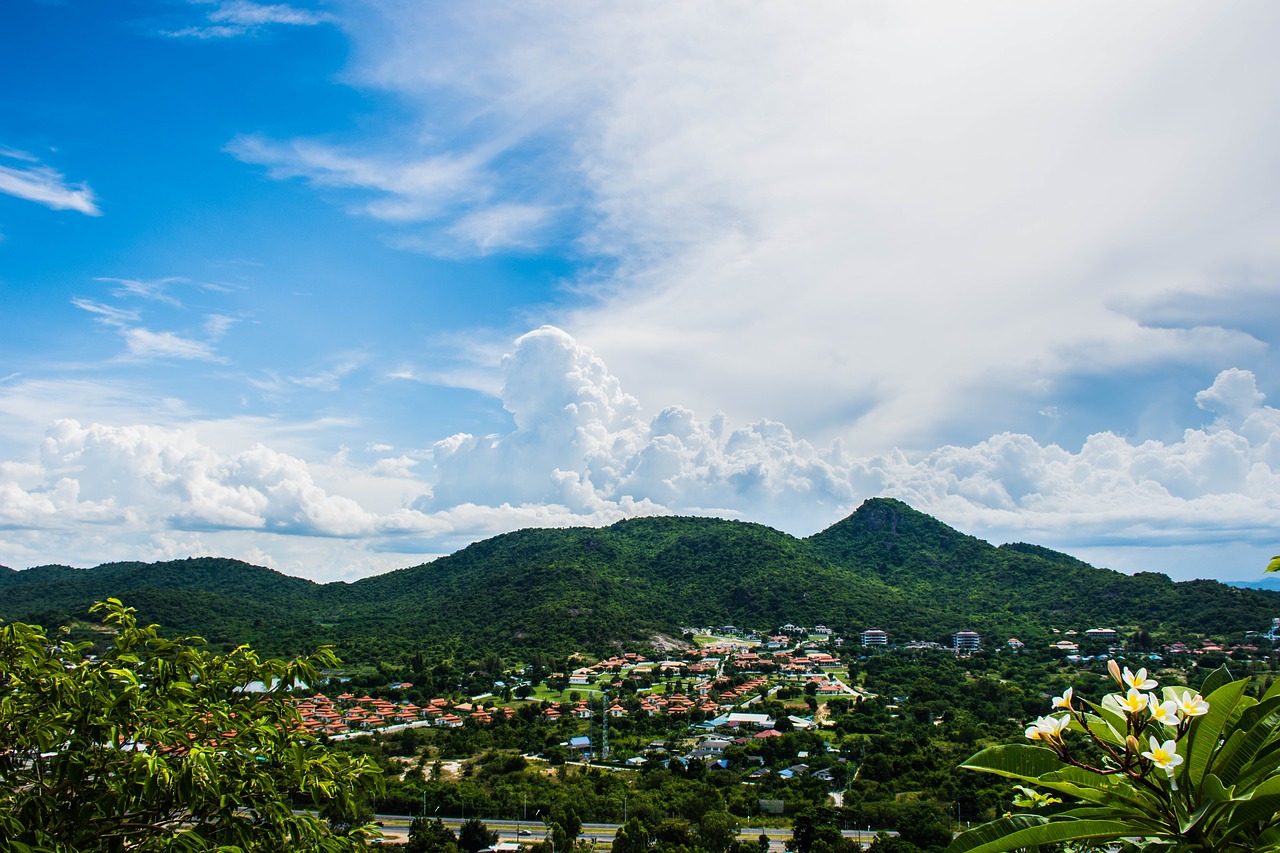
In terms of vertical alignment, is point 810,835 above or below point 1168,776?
below

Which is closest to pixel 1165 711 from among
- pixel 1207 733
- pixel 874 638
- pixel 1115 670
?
pixel 1115 670

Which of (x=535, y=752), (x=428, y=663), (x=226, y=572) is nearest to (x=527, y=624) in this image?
(x=428, y=663)

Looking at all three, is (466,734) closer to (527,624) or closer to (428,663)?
(428,663)

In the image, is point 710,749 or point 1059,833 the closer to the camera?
point 1059,833

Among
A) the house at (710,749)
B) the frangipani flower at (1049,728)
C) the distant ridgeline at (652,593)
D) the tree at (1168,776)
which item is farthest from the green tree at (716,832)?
the distant ridgeline at (652,593)

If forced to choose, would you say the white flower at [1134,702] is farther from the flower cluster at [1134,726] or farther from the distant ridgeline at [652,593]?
the distant ridgeline at [652,593]

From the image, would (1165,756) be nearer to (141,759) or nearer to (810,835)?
(141,759)
